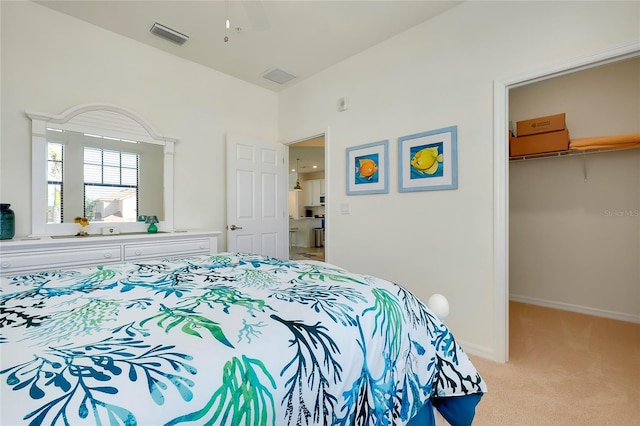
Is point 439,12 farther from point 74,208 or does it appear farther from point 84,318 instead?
point 74,208

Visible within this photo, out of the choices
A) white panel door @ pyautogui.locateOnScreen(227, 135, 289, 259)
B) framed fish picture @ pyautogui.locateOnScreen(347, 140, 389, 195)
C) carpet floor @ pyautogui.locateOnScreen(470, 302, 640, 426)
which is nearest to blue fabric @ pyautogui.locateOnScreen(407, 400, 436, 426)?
carpet floor @ pyautogui.locateOnScreen(470, 302, 640, 426)

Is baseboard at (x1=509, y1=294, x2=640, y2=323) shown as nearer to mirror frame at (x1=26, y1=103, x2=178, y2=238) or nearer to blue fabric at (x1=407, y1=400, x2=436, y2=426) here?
blue fabric at (x1=407, y1=400, x2=436, y2=426)

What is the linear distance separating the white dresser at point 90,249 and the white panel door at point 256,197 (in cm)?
59

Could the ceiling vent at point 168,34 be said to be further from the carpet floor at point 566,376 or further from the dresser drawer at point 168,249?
the carpet floor at point 566,376

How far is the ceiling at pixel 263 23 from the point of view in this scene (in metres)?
2.41

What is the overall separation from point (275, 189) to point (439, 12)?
2.57 meters

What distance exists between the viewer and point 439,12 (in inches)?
98.3

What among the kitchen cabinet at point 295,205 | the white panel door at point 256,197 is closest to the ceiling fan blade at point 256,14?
the white panel door at point 256,197

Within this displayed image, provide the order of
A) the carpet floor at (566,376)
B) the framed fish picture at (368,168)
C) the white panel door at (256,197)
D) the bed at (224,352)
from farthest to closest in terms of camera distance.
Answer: the white panel door at (256,197) → the framed fish picture at (368,168) → the carpet floor at (566,376) → the bed at (224,352)

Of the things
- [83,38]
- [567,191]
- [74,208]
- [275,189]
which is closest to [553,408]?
[567,191]

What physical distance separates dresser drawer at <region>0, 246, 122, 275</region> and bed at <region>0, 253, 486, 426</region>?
1.11 m

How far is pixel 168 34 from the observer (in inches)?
110

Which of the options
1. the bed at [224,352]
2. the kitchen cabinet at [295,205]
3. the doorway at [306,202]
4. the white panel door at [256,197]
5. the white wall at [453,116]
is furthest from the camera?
the kitchen cabinet at [295,205]

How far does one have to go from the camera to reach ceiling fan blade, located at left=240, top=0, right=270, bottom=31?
2.36 m
